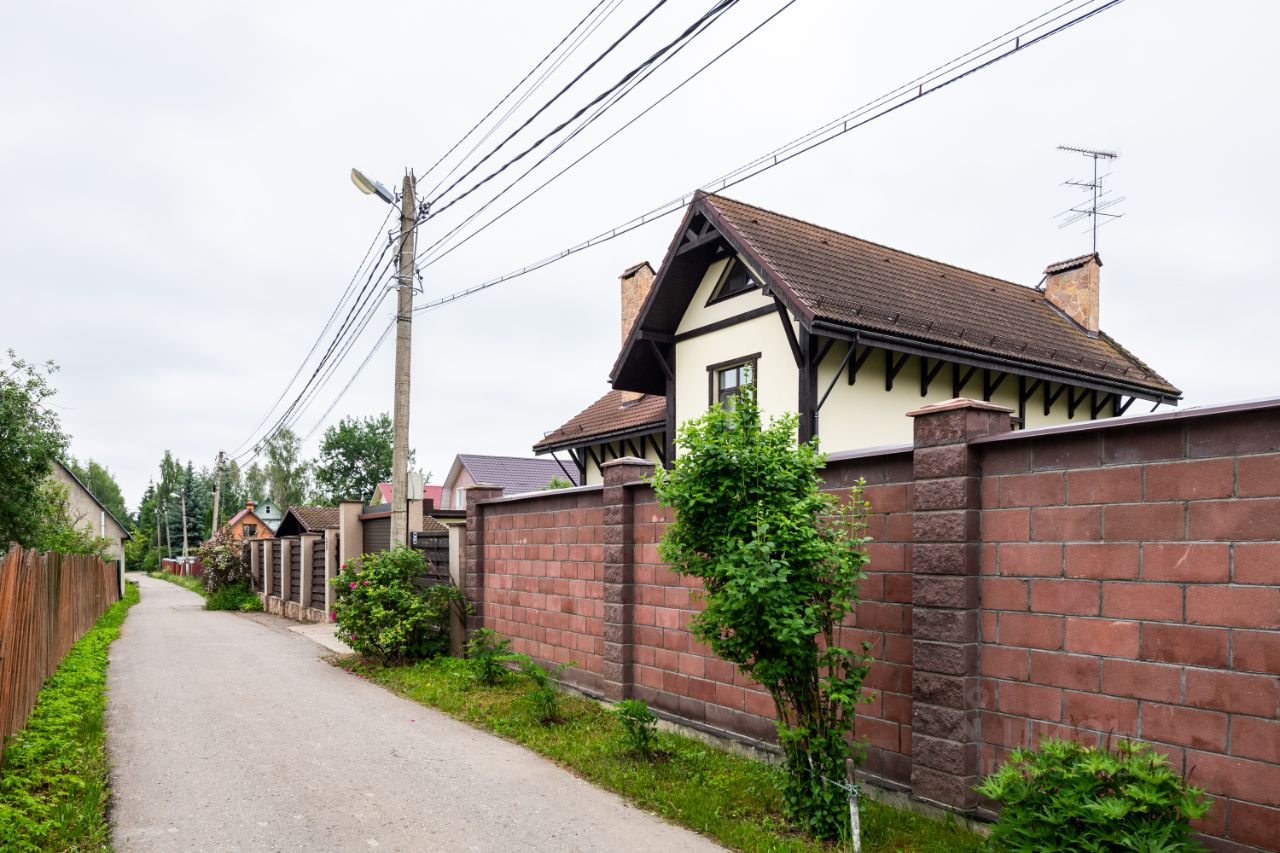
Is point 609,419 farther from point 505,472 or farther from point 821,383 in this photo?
point 505,472

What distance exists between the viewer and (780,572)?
15.6 feet

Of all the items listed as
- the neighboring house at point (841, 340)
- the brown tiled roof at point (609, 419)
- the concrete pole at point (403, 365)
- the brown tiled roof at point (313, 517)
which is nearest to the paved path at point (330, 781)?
the concrete pole at point (403, 365)

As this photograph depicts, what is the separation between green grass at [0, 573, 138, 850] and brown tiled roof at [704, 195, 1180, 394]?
349 inches

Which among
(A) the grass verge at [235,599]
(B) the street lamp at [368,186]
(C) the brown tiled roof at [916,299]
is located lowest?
(A) the grass verge at [235,599]

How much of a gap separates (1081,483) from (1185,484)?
52cm

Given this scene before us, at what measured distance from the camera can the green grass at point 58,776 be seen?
16.2 ft

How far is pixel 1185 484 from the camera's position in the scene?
406 cm

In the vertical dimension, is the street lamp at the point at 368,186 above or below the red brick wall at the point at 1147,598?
above

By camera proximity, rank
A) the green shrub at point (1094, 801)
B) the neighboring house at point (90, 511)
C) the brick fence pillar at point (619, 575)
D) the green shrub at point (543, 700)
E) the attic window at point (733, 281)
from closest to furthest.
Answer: the green shrub at point (1094, 801), the green shrub at point (543, 700), the brick fence pillar at point (619, 575), the attic window at point (733, 281), the neighboring house at point (90, 511)

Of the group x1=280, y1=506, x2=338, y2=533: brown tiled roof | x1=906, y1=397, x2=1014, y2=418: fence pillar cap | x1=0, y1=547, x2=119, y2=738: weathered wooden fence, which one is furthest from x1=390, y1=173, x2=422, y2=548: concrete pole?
x1=280, y1=506, x2=338, y2=533: brown tiled roof

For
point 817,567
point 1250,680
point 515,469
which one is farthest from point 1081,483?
point 515,469

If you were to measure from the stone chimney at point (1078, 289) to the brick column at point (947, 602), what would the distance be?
46.0ft

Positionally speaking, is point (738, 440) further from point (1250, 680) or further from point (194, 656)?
point (194, 656)

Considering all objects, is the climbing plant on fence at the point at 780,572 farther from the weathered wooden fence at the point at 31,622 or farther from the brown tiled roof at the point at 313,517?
the brown tiled roof at the point at 313,517
